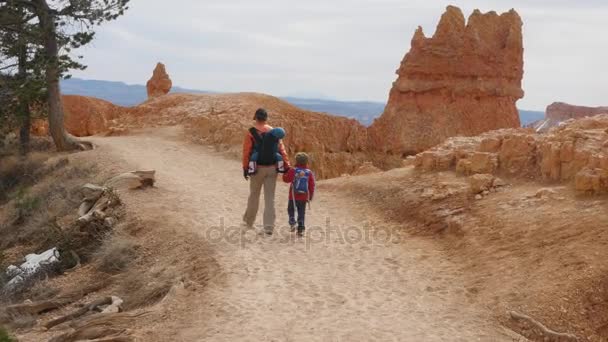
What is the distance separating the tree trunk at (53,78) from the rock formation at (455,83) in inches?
535

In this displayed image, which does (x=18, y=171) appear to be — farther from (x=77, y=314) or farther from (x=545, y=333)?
(x=545, y=333)

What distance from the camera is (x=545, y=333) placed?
677 cm

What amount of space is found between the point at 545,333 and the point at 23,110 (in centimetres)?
1772

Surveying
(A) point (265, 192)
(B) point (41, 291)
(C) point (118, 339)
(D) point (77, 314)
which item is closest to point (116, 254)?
(B) point (41, 291)

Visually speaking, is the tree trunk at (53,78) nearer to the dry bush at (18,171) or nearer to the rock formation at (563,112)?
the dry bush at (18,171)

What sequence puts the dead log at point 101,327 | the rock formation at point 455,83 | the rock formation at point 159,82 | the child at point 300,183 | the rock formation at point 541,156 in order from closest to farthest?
the dead log at point 101,327
the rock formation at point 541,156
the child at point 300,183
the rock formation at point 455,83
the rock formation at point 159,82

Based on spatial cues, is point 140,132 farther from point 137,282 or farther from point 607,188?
point 607,188

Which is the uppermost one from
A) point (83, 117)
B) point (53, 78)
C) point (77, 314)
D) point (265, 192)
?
point (53, 78)

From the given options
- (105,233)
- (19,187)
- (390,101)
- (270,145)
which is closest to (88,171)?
(19,187)

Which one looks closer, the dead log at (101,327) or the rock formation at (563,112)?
the dead log at (101,327)

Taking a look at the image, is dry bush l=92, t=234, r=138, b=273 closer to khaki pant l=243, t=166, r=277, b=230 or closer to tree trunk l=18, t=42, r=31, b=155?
khaki pant l=243, t=166, r=277, b=230

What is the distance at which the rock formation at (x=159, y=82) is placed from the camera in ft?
104

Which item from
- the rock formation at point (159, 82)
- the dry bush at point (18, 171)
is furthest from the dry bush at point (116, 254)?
the rock formation at point (159, 82)

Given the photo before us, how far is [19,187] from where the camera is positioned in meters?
17.9
